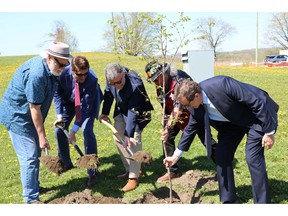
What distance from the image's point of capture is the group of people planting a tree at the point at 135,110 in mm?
3945

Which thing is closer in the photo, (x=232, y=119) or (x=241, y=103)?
(x=241, y=103)

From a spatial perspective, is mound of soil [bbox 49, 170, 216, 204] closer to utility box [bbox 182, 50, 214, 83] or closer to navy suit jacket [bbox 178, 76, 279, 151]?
navy suit jacket [bbox 178, 76, 279, 151]

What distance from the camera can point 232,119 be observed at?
4.07m

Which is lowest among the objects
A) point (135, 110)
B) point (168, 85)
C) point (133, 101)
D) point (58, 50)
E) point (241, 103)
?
point (135, 110)

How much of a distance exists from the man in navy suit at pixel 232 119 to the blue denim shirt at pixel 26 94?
1511 millimetres

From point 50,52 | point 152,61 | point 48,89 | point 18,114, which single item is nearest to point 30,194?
point 18,114

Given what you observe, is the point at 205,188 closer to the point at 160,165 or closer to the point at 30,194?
the point at 160,165

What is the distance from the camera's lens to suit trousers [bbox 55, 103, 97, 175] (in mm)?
5336

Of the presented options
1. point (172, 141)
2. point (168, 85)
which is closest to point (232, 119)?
point (168, 85)

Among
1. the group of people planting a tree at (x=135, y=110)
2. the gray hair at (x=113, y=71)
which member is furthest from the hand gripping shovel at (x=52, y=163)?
the gray hair at (x=113, y=71)

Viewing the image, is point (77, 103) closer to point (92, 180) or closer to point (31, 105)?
point (31, 105)

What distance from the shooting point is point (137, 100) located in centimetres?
500

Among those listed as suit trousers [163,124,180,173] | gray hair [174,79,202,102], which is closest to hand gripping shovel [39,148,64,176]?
suit trousers [163,124,180,173]

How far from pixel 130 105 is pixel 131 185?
3.74 ft
